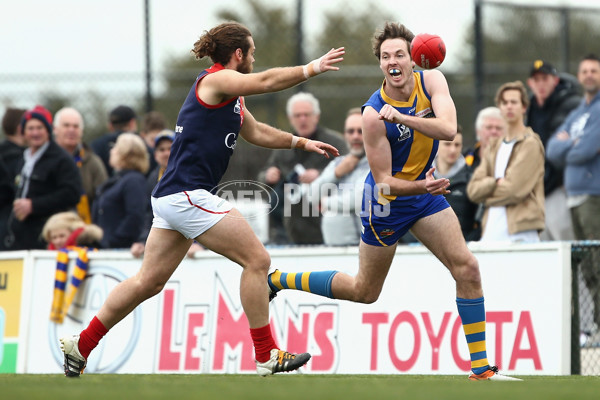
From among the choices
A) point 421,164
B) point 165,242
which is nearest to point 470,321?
point 421,164

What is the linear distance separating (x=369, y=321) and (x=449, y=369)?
840 millimetres

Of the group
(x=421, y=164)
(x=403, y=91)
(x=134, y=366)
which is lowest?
(x=134, y=366)

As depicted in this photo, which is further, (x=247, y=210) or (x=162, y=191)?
(x=247, y=210)

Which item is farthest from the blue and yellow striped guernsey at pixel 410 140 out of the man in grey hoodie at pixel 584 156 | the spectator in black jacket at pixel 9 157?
the spectator in black jacket at pixel 9 157

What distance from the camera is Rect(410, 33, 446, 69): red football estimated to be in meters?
6.94

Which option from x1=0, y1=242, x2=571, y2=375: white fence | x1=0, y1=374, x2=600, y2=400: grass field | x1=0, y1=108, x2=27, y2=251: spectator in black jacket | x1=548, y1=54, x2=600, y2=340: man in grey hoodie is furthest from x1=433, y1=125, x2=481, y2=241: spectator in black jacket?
x1=0, y1=108, x2=27, y2=251: spectator in black jacket

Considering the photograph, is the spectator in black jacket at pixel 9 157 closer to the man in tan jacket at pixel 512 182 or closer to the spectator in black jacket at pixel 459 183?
the spectator in black jacket at pixel 459 183

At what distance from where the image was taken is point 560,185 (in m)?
10.6

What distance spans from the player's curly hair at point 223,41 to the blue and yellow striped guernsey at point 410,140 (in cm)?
95

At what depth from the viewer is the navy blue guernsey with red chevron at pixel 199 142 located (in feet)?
23.0

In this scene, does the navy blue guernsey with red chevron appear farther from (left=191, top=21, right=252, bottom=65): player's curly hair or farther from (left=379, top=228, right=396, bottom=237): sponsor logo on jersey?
(left=379, top=228, right=396, bottom=237): sponsor logo on jersey

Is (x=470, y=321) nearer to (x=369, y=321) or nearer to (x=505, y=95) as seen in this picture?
(x=369, y=321)

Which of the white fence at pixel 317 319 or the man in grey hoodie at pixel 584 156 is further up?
the man in grey hoodie at pixel 584 156

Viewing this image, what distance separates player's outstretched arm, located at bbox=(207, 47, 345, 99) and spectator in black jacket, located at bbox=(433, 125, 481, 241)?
3.49m
